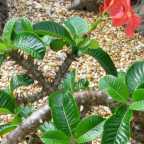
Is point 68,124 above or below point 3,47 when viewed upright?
below

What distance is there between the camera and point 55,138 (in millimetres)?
726

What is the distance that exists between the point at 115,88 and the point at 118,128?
2.2 inches

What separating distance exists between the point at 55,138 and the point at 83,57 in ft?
10.4

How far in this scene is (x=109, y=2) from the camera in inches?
28.6

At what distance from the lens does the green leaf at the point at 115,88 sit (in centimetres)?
72

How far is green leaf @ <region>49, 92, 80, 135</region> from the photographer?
736 millimetres

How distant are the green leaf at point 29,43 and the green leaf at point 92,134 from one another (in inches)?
6.9

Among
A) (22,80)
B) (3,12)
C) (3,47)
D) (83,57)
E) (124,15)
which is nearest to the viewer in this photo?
(124,15)

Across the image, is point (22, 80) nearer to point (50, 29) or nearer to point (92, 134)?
point (50, 29)

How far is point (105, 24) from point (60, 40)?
11.7 ft

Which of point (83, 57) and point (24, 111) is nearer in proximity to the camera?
point (24, 111)

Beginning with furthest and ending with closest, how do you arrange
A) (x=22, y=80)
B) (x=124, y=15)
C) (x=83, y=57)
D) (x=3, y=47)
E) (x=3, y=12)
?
(x=3, y=12) → (x=83, y=57) → (x=22, y=80) → (x=3, y=47) → (x=124, y=15)

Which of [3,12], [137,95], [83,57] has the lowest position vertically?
[83,57]

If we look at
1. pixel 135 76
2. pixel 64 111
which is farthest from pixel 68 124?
pixel 135 76
